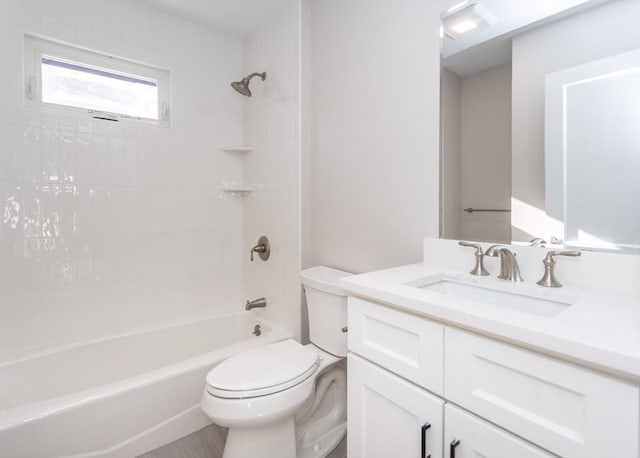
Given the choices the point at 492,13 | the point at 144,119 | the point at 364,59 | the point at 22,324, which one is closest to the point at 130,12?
the point at 144,119

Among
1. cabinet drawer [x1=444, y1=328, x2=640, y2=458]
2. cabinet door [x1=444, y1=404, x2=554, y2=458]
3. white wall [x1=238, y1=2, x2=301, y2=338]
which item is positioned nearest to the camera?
cabinet drawer [x1=444, y1=328, x2=640, y2=458]

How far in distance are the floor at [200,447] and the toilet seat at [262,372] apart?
50 centimetres

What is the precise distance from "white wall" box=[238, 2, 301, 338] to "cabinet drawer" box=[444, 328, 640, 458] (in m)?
1.21

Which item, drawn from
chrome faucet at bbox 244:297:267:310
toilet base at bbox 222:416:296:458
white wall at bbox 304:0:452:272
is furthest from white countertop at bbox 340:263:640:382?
chrome faucet at bbox 244:297:267:310

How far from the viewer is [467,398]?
0.73 meters

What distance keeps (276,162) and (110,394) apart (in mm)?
1425

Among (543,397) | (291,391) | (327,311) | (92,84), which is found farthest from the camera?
(92,84)

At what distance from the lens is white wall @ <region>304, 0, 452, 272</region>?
4.46 ft

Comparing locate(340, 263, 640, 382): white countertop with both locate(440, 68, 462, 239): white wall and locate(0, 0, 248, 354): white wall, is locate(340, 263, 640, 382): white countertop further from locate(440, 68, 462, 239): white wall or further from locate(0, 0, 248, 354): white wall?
locate(0, 0, 248, 354): white wall

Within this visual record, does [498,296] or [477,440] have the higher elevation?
[498,296]

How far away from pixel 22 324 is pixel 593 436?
2.26 meters

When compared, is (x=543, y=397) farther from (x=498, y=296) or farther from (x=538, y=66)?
(x=538, y=66)

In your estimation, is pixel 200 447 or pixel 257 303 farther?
pixel 257 303

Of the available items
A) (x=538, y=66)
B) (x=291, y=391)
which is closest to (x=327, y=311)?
(x=291, y=391)
